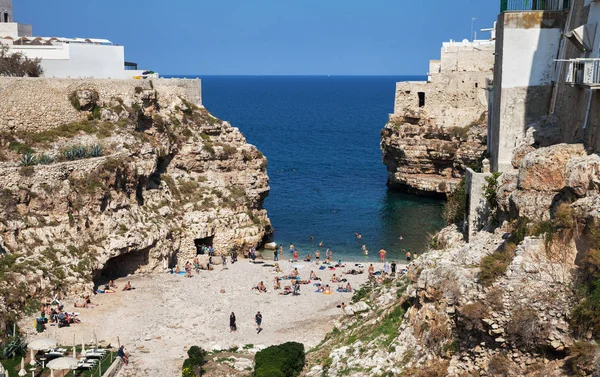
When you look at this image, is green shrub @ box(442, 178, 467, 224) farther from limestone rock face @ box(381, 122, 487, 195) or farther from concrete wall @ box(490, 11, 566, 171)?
limestone rock face @ box(381, 122, 487, 195)

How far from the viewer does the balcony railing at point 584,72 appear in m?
17.9

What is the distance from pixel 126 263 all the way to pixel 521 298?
25629 mm

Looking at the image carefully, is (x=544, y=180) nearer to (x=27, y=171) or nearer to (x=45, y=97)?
(x=27, y=171)

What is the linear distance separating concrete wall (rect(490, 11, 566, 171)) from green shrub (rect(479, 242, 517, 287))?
872 cm

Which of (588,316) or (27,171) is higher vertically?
(588,316)

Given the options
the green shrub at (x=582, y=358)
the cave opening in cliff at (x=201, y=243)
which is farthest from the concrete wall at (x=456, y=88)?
the green shrub at (x=582, y=358)

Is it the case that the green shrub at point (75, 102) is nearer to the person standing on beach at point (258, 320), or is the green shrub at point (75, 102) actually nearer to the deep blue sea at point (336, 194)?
the deep blue sea at point (336, 194)

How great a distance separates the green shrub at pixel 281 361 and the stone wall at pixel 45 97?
20.4 meters

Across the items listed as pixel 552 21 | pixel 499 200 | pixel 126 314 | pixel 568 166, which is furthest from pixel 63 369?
pixel 552 21

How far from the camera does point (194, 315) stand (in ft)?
101

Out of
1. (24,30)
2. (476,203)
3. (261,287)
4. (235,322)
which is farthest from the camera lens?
(24,30)

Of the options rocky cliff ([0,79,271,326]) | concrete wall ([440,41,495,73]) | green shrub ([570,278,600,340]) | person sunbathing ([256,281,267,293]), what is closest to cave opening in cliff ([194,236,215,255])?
rocky cliff ([0,79,271,326])

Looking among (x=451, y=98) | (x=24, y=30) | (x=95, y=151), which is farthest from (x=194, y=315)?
(x=451, y=98)

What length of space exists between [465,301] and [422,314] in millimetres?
2183
